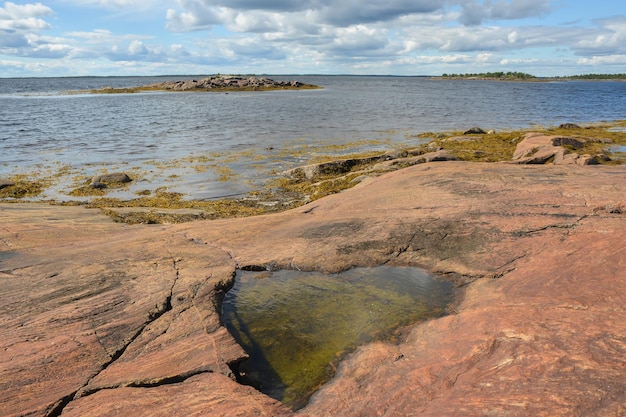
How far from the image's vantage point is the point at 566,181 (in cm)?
1062

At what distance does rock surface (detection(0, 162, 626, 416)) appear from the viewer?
14.5ft

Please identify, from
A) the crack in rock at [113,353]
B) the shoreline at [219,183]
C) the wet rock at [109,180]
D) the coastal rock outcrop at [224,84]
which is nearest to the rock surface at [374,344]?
the crack in rock at [113,353]

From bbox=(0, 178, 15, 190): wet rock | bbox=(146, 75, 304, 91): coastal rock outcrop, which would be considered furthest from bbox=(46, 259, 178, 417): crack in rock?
bbox=(146, 75, 304, 91): coastal rock outcrop

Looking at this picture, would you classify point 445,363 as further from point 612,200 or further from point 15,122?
point 15,122

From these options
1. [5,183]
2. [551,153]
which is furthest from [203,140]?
[551,153]

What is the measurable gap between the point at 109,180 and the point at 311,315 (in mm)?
15486

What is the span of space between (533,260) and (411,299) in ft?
6.99

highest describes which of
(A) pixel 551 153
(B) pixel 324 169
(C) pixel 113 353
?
(A) pixel 551 153

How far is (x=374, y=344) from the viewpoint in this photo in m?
5.72

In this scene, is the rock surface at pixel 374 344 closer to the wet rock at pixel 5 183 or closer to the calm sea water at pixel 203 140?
the wet rock at pixel 5 183

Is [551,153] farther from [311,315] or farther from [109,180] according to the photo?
[109,180]

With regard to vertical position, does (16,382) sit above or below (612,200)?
below

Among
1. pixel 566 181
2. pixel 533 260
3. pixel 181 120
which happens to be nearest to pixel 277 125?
pixel 181 120

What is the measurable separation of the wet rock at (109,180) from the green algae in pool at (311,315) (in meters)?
13.5
